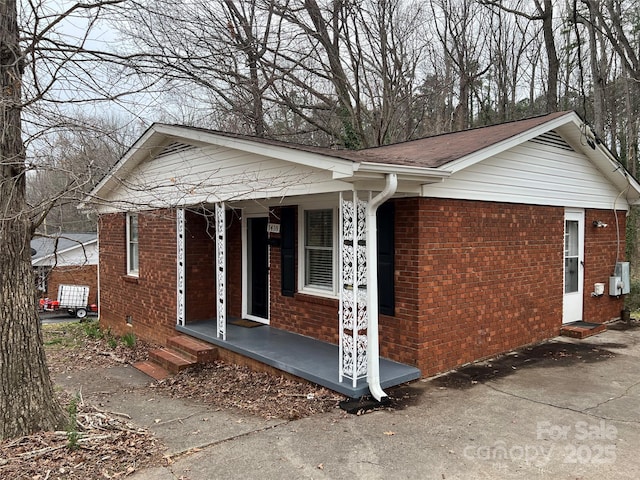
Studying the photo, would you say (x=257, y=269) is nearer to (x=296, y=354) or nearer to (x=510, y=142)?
(x=296, y=354)

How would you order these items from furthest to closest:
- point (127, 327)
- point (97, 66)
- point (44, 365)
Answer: point (127, 327) → point (97, 66) → point (44, 365)

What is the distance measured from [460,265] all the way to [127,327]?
7740mm

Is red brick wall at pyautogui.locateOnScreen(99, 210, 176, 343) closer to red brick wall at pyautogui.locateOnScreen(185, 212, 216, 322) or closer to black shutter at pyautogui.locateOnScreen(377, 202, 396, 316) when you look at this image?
red brick wall at pyautogui.locateOnScreen(185, 212, 216, 322)

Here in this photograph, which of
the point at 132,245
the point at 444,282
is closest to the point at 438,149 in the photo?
the point at 444,282

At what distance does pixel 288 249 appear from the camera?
7.51 m

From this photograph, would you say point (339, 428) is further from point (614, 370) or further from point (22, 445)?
point (614, 370)

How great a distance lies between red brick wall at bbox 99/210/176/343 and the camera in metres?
9.04

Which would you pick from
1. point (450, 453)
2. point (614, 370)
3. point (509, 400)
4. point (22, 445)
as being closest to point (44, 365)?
point (22, 445)

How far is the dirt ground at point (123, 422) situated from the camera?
12.0 ft

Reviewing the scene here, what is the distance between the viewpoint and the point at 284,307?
25.4ft

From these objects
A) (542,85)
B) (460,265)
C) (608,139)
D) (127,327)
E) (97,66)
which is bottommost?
(127,327)

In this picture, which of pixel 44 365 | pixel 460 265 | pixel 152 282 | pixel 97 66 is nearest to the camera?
pixel 44 365

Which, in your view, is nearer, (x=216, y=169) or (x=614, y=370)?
(x=614, y=370)

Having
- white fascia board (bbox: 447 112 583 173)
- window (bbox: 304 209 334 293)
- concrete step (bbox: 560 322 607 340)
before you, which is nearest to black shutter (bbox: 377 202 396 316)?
white fascia board (bbox: 447 112 583 173)
